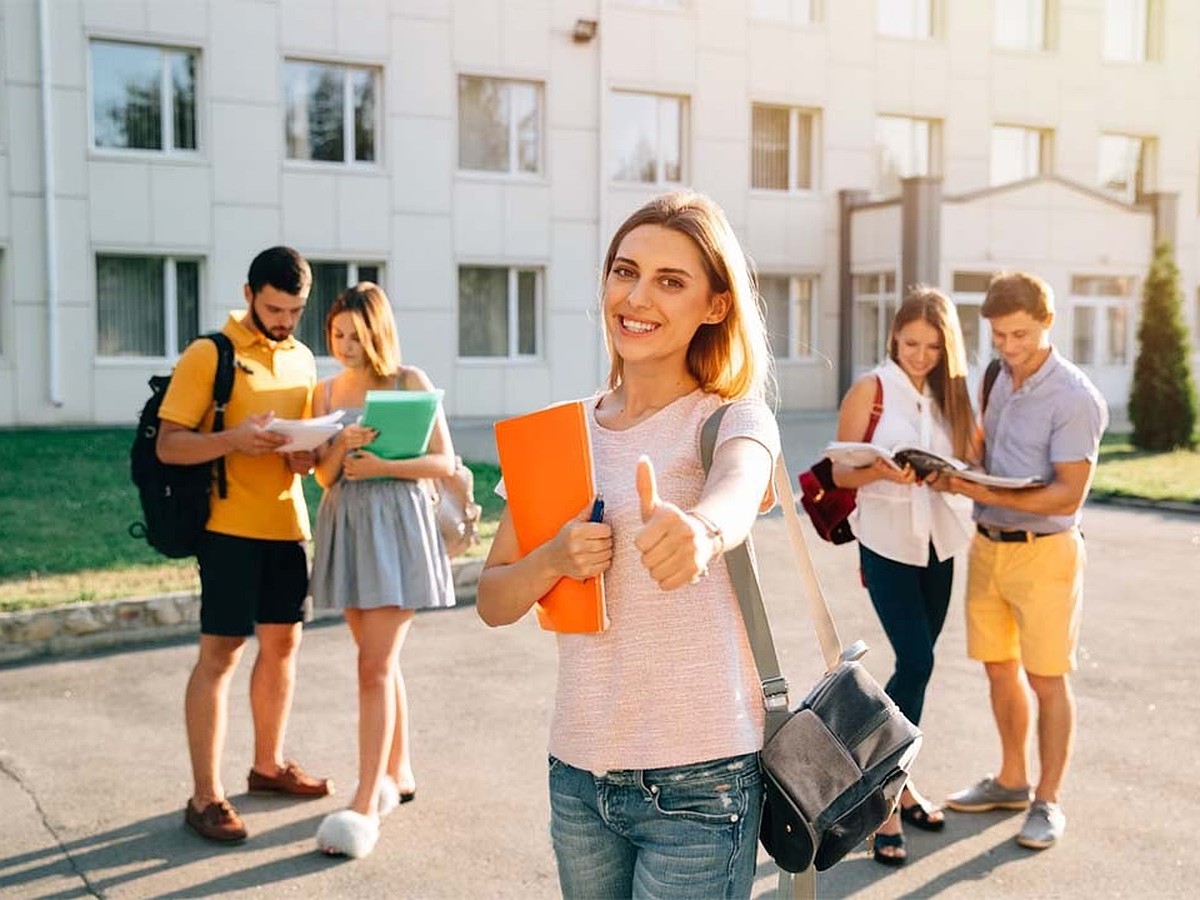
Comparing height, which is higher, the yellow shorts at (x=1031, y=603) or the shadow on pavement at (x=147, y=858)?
the yellow shorts at (x=1031, y=603)

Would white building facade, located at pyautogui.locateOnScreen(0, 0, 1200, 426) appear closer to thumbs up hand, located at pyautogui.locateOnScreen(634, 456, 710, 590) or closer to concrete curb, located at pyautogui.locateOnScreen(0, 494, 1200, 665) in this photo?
concrete curb, located at pyautogui.locateOnScreen(0, 494, 1200, 665)

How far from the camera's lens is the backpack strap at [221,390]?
15.8ft

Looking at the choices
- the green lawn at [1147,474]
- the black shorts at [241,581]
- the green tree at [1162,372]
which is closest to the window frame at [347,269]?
the green lawn at [1147,474]

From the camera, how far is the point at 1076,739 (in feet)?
19.6

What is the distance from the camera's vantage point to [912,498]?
189 inches

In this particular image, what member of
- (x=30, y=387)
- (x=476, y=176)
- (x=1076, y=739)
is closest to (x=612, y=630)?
(x=1076, y=739)

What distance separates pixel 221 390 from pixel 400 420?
67cm

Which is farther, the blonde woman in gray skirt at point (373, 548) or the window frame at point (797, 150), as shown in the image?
the window frame at point (797, 150)

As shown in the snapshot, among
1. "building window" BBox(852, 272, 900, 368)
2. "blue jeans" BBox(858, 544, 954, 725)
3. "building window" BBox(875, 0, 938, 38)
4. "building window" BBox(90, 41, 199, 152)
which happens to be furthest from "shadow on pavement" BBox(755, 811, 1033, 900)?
"building window" BBox(875, 0, 938, 38)

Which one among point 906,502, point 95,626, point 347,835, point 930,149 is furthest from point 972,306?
point 347,835

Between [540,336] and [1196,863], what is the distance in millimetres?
20554

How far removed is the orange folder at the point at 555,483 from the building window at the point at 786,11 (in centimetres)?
2534

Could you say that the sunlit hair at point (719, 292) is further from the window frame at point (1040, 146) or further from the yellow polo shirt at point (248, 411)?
the window frame at point (1040, 146)

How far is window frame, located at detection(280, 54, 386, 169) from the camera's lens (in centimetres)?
2219
